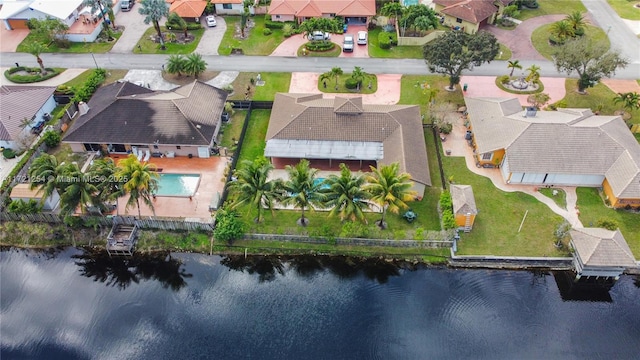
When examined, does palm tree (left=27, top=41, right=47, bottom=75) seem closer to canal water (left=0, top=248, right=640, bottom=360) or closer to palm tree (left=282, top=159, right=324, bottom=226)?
canal water (left=0, top=248, right=640, bottom=360)

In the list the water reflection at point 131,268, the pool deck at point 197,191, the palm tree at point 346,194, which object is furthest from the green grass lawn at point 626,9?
the water reflection at point 131,268

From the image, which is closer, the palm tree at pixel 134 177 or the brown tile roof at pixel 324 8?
the palm tree at pixel 134 177

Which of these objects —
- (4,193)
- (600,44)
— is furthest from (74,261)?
(600,44)

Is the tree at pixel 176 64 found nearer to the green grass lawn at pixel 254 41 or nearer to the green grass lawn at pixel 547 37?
the green grass lawn at pixel 254 41

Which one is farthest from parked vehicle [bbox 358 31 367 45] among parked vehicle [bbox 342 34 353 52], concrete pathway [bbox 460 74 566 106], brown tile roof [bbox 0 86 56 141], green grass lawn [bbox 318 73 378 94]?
brown tile roof [bbox 0 86 56 141]

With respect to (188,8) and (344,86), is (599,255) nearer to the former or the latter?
(344,86)

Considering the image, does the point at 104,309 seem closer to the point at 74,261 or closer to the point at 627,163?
the point at 74,261
